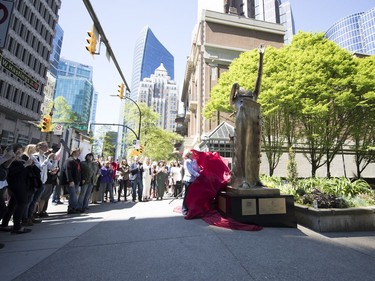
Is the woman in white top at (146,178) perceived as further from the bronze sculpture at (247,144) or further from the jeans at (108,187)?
the bronze sculpture at (247,144)

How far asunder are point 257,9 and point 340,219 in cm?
14356

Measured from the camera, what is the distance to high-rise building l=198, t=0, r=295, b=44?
2002 inches

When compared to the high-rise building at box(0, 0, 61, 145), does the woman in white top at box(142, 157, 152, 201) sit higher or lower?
lower

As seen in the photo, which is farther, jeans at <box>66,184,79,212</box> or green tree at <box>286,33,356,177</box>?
green tree at <box>286,33,356,177</box>

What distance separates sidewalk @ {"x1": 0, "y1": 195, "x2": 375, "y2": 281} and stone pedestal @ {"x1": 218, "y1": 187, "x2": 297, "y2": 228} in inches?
10.5

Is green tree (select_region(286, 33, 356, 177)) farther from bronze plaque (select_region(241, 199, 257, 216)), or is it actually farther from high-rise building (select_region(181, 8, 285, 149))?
high-rise building (select_region(181, 8, 285, 149))

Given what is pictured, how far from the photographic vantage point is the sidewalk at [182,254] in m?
2.97

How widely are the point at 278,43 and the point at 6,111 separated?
43917mm

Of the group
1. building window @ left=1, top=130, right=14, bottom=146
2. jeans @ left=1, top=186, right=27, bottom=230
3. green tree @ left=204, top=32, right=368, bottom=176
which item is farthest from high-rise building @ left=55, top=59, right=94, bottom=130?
jeans @ left=1, top=186, right=27, bottom=230

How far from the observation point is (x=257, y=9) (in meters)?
121

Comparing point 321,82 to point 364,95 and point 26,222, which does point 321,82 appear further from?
point 26,222

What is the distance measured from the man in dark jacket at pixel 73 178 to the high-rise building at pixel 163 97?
11940 centimetres

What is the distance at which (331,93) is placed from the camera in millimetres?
14773

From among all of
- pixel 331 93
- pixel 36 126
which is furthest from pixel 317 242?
pixel 36 126
